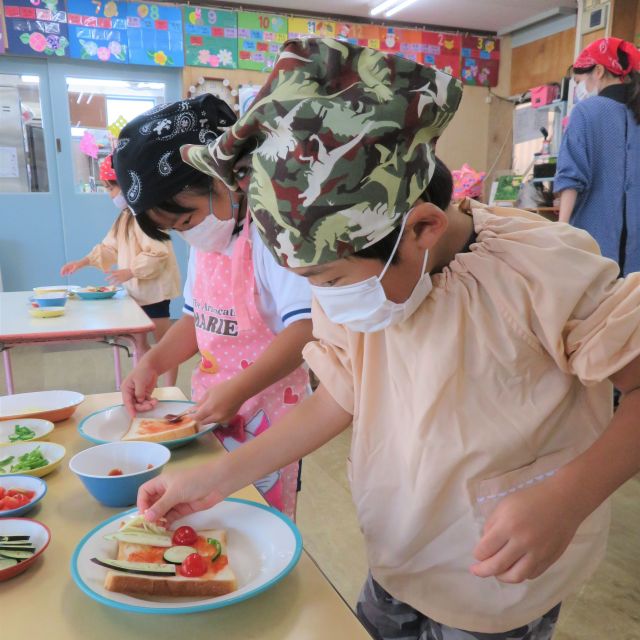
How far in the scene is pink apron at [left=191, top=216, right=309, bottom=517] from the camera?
122 cm

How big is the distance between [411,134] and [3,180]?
4971 mm

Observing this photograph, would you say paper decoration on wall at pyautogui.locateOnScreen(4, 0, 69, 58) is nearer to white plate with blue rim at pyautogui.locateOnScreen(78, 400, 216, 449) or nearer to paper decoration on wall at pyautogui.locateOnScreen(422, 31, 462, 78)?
paper decoration on wall at pyautogui.locateOnScreen(422, 31, 462, 78)

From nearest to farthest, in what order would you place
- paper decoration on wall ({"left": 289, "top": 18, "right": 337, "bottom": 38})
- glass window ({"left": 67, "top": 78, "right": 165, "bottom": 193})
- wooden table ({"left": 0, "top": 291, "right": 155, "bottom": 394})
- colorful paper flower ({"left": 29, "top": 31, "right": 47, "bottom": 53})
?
wooden table ({"left": 0, "top": 291, "right": 155, "bottom": 394}) → colorful paper flower ({"left": 29, "top": 31, "right": 47, "bottom": 53}) → glass window ({"left": 67, "top": 78, "right": 165, "bottom": 193}) → paper decoration on wall ({"left": 289, "top": 18, "right": 337, "bottom": 38})

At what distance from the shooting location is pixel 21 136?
187 inches

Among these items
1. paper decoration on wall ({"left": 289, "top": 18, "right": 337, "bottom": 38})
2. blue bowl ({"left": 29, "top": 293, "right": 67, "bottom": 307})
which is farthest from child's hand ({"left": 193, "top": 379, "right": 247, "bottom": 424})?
paper decoration on wall ({"left": 289, "top": 18, "right": 337, "bottom": 38})

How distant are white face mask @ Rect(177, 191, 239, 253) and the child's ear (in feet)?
2.05

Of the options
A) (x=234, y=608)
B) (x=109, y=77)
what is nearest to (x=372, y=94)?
(x=234, y=608)

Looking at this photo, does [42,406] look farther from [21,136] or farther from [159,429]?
[21,136]

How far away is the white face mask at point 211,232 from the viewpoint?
121 centimetres

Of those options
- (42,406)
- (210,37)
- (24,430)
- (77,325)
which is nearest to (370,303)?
(24,430)

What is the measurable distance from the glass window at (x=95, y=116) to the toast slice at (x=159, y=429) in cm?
424

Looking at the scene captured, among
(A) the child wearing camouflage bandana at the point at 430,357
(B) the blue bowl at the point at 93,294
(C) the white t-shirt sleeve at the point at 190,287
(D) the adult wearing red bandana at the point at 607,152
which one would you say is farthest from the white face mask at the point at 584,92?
(B) the blue bowl at the point at 93,294

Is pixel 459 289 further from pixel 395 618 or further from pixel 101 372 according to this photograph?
pixel 101 372

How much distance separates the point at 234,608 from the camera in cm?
65
